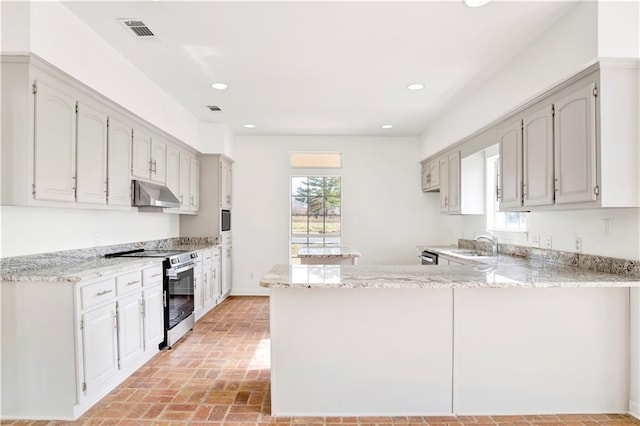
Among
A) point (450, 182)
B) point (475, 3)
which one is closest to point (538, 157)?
point (475, 3)

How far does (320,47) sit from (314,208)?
3.67m

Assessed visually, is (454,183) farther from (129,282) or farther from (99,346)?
(99,346)

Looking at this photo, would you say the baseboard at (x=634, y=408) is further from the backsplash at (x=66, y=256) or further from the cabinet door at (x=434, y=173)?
the backsplash at (x=66, y=256)

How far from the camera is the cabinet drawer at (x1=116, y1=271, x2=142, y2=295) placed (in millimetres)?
2947

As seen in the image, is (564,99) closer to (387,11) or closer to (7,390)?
(387,11)

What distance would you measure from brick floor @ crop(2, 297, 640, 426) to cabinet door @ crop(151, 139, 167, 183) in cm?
185

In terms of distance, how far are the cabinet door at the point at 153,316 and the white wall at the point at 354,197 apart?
2759 millimetres

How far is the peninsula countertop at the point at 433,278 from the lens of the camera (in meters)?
2.26

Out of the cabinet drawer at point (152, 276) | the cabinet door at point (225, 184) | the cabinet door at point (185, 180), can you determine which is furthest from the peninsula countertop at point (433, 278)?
the cabinet door at point (225, 184)

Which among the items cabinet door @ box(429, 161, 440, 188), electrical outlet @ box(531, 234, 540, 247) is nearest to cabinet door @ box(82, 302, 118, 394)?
electrical outlet @ box(531, 234, 540, 247)

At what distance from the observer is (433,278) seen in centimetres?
242

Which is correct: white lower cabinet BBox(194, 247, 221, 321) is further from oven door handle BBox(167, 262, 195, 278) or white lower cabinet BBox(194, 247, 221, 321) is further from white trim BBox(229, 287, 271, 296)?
white trim BBox(229, 287, 271, 296)

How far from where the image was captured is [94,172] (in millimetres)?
3062

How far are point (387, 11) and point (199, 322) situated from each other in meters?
4.04
